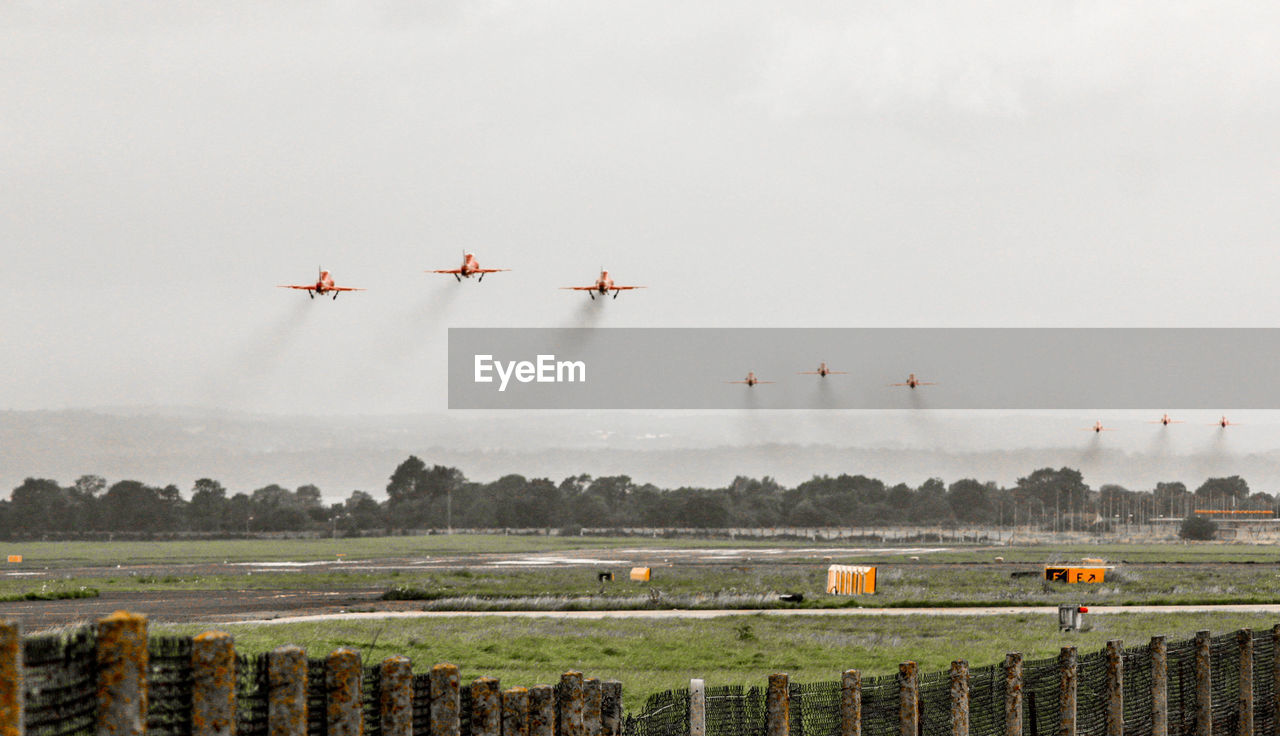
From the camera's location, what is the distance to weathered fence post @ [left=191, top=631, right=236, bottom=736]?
4941mm

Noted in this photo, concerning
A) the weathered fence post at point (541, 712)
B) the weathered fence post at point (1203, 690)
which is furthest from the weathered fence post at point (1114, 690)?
the weathered fence post at point (541, 712)

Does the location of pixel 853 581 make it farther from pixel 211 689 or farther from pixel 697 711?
pixel 211 689

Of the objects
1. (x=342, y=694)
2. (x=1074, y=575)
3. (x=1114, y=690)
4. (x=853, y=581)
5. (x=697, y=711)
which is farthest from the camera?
(x=1074, y=575)

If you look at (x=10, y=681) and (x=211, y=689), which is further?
(x=211, y=689)

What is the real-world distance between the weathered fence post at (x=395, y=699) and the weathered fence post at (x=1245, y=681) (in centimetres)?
1212

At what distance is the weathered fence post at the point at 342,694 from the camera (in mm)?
5461

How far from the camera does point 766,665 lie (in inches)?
1389

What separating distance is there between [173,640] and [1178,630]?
45.7 meters

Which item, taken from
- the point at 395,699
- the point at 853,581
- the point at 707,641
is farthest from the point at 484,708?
the point at 853,581

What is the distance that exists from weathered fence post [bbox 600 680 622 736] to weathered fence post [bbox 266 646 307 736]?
2.45 m

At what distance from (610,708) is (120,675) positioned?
11.3 feet

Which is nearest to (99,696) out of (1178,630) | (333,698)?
(333,698)

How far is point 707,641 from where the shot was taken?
136 feet

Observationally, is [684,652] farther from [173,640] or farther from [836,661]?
[173,640]
